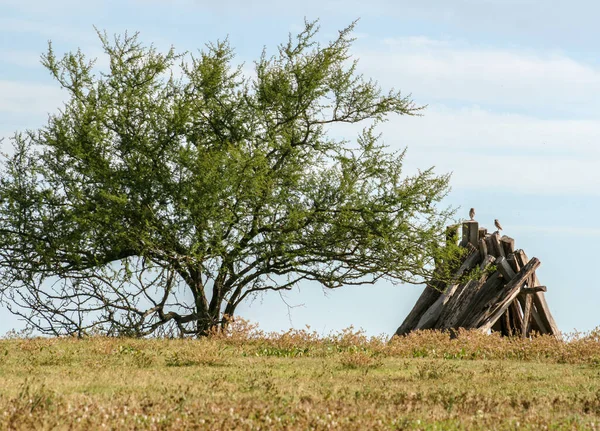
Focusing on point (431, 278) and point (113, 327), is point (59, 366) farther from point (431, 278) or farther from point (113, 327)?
point (431, 278)

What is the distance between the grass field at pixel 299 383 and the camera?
7234 mm

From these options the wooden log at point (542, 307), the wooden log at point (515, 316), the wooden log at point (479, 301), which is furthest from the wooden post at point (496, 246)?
the wooden log at point (515, 316)

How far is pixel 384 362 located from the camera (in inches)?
477

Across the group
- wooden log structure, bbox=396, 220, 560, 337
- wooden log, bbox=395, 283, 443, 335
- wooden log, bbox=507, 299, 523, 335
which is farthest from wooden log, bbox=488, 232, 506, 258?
wooden log, bbox=395, 283, 443, 335

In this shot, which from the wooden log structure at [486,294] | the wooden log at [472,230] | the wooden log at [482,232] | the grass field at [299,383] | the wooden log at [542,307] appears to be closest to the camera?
the grass field at [299,383]

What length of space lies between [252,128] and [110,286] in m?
5.04

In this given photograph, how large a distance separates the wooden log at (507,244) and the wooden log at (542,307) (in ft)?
0.61

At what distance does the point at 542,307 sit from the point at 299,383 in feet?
38.8

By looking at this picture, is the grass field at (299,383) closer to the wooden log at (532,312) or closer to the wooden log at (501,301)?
the wooden log at (501,301)

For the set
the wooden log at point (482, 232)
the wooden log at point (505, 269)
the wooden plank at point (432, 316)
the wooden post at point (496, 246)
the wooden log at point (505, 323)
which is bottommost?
the wooden log at point (505, 323)

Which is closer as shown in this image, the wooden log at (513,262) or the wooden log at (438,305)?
the wooden log at (438,305)

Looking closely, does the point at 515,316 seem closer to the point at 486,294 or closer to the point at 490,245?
the point at 486,294

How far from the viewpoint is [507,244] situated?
64.1 feet

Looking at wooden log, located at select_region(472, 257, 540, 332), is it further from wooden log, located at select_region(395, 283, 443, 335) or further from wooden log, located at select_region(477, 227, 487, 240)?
wooden log, located at select_region(477, 227, 487, 240)
